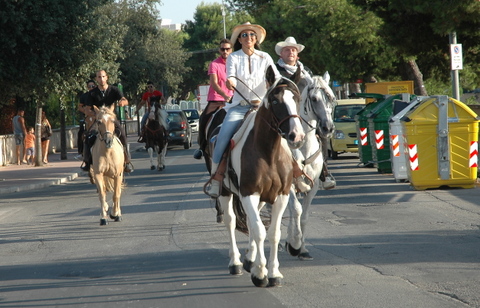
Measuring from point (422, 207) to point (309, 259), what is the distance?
5.35 meters

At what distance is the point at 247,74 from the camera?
877 cm

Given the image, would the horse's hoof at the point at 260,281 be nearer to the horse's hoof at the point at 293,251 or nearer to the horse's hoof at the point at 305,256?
the horse's hoof at the point at 293,251

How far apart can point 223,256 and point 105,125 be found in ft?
15.1

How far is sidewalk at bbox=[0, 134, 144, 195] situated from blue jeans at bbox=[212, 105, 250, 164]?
1423 centimetres

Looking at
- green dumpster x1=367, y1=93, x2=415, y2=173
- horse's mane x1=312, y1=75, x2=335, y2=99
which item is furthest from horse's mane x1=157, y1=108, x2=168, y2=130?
horse's mane x1=312, y1=75, x2=335, y2=99

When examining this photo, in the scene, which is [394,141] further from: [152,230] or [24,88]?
[24,88]

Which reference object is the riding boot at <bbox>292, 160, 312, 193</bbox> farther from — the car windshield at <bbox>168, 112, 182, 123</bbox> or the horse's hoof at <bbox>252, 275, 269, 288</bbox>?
the car windshield at <bbox>168, 112, 182, 123</bbox>

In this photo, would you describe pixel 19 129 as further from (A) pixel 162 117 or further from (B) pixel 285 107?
(B) pixel 285 107

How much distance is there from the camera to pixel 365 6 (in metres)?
27.0

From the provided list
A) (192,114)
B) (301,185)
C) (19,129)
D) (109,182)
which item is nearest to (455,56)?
(109,182)

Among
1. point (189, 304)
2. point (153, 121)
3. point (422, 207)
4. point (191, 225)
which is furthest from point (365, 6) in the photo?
point (189, 304)

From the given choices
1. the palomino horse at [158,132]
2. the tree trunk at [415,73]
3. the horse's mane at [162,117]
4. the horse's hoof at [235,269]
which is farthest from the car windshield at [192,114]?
the horse's hoof at [235,269]

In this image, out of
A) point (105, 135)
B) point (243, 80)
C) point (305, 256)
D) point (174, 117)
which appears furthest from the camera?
point (174, 117)

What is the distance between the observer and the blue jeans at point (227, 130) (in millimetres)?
8211
